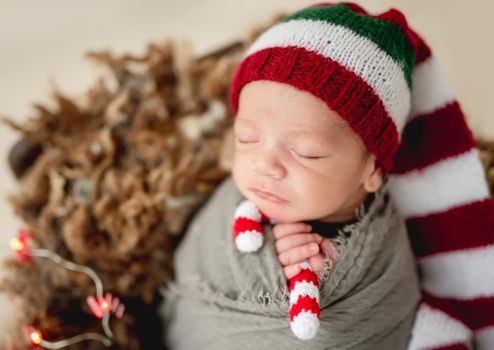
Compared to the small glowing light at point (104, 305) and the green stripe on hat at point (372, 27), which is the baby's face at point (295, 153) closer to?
the green stripe on hat at point (372, 27)

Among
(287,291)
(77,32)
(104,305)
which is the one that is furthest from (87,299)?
Result: (77,32)

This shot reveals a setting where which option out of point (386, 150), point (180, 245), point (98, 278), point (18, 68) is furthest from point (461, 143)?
point (18, 68)

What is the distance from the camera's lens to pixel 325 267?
73 cm

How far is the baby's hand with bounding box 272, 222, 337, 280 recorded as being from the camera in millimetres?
736

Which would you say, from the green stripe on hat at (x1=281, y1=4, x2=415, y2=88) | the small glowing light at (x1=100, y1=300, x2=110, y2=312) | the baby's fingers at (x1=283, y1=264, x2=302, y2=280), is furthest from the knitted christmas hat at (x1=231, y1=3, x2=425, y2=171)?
the small glowing light at (x1=100, y1=300, x2=110, y2=312)

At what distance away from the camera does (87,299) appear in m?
0.92

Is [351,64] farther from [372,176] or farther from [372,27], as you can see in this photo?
[372,176]

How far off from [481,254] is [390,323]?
0.72 feet

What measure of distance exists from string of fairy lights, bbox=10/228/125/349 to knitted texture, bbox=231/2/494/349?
0.45 meters

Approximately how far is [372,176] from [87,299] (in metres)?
0.58

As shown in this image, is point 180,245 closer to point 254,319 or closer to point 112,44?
point 254,319

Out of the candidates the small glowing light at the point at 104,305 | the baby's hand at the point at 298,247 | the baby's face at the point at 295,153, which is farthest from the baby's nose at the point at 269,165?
the small glowing light at the point at 104,305

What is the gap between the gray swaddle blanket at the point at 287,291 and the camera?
0.74m

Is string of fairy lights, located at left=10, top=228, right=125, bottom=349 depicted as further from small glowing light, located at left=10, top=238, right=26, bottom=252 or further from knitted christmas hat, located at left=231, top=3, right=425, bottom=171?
knitted christmas hat, located at left=231, top=3, right=425, bottom=171
